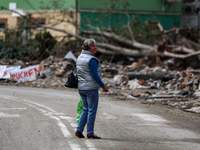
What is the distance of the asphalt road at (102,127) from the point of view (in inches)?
276

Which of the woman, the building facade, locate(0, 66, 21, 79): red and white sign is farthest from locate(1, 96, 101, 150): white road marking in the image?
the building facade

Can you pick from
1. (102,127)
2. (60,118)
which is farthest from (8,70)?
(102,127)

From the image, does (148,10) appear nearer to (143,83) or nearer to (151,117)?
(143,83)

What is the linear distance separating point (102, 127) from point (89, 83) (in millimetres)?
1876

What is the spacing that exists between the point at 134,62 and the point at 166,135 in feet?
60.2

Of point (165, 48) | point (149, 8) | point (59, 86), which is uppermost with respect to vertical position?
point (149, 8)

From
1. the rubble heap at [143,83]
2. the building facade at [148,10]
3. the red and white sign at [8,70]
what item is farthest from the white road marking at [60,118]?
the building facade at [148,10]

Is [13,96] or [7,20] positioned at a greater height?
[7,20]

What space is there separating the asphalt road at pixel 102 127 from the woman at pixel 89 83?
1.21 ft

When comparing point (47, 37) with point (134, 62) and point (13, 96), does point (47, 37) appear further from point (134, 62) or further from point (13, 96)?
point (13, 96)

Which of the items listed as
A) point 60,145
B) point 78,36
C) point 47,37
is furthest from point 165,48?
point 60,145

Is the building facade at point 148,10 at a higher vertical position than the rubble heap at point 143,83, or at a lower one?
higher

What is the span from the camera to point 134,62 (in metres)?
26.4

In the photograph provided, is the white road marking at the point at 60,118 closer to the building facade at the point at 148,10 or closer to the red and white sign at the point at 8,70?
the red and white sign at the point at 8,70
